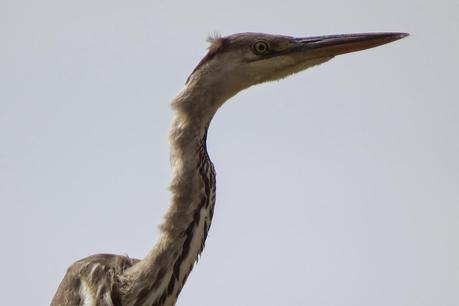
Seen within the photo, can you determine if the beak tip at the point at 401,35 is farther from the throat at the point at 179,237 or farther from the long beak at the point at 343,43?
the throat at the point at 179,237

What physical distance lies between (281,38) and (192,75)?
664mm

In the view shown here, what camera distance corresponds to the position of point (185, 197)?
5711 millimetres

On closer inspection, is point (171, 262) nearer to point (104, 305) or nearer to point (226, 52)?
point (104, 305)

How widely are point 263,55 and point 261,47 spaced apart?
50mm

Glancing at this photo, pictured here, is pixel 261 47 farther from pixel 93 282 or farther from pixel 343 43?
pixel 93 282

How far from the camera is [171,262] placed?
573 centimetres

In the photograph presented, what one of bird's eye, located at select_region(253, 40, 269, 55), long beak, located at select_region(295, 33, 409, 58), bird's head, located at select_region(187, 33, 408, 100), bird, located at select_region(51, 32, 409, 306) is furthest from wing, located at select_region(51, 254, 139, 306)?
long beak, located at select_region(295, 33, 409, 58)

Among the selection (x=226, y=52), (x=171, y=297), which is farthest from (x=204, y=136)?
(x=171, y=297)

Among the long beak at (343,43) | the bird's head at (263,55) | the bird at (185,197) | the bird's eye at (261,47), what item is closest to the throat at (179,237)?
the bird at (185,197)

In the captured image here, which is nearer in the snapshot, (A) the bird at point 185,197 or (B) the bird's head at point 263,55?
(A) the bird at point 185,197

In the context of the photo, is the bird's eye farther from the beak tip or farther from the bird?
the beak tip

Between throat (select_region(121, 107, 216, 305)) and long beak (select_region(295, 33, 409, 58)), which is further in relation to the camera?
long beak (select_region(295, 33, 409, 58))

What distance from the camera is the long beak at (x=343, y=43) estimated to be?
640cm

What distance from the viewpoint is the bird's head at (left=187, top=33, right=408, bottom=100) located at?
611 cm
